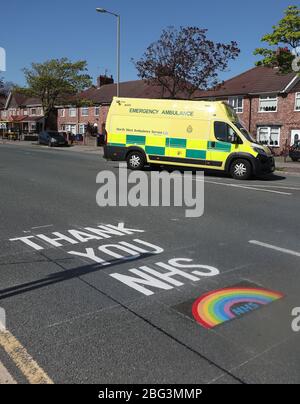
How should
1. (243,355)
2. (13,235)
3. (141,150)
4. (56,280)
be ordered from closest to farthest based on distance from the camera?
(243,355) < (56,280) < (13,235) < (141,150)

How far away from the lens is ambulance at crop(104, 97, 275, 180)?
48.1 feet

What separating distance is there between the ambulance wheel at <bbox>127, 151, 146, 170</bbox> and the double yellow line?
41.5 feet

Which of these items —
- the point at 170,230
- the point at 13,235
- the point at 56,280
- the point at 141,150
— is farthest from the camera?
the point at 141,150

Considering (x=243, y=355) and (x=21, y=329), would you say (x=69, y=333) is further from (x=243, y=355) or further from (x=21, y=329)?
(x=243, y=355)

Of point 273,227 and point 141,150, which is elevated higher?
point 141,150

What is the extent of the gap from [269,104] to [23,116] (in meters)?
42.9

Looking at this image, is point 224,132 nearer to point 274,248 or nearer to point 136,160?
point 136,160

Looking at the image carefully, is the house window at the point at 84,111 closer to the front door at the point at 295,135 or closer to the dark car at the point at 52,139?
the dark car at the point at 52,139

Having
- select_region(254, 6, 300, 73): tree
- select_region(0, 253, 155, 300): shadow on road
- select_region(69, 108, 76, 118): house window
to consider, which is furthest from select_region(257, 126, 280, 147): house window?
select_region(0, 253, 155, 300): shadow on road

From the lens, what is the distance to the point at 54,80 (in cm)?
4184

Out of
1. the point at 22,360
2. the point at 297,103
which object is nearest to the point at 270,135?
the point at 297,103

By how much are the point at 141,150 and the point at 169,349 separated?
12949 mm

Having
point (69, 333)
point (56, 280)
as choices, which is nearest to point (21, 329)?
point (69, 333)

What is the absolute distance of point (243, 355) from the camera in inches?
129
